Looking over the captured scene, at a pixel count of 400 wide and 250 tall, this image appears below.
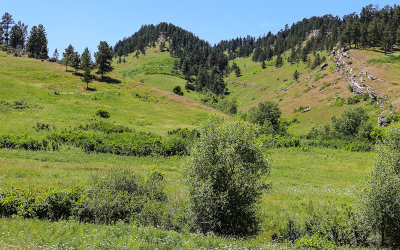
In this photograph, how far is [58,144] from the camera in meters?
40.2

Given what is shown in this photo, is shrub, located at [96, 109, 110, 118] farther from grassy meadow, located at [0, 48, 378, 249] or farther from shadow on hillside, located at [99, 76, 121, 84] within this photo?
shadow on hillside, located at [99, 76, 121, 84]

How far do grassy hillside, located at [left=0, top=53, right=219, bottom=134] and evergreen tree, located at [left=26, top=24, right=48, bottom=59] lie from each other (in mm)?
20728

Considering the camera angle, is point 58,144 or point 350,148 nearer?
point 58,144

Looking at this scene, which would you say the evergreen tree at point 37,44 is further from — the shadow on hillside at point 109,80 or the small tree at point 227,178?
the small tree at point 227,178

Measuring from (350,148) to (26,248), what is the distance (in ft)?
193

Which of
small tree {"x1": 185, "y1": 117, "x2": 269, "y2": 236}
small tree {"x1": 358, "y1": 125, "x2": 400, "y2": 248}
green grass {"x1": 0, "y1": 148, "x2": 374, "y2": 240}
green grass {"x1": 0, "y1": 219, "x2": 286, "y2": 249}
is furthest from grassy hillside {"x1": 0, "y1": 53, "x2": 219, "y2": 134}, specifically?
small tree {"x1": 358, "y1": 125, "x2": 400, "y2": 248}

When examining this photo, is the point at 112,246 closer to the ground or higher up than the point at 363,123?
closer to the ground

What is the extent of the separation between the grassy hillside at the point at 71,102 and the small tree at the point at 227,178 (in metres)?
38.3

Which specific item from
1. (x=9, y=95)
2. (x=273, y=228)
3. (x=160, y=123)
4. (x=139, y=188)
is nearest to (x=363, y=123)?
(x=160, y=123)

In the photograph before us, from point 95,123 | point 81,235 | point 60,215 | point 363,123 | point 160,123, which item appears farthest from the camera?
point 160,123

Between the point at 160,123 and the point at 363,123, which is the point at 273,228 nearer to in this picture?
the point at 160,123

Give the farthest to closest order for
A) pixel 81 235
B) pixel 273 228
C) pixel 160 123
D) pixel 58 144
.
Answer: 1. pixel 160 123
2. pixel 58 144
3. pixel 273 228
4. pixel 81 235

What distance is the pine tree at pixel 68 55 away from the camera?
9812 centimetres

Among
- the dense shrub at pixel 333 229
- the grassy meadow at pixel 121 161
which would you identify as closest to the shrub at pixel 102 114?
the grassy meadow at pixel 121 161
